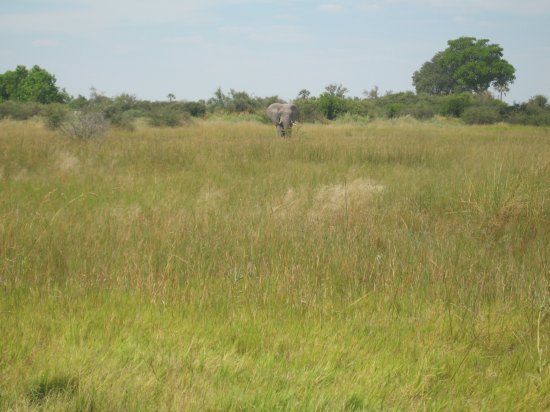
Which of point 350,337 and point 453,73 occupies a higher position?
point 453,73

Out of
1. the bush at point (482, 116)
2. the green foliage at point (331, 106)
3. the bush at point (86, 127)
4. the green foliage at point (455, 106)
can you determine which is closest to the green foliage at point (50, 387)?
the bush at point (86, 127)

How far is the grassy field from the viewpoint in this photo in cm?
244

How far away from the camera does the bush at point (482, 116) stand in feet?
109

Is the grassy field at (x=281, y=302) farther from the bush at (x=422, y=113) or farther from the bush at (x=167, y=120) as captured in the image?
the bush at (x=422, y=113)

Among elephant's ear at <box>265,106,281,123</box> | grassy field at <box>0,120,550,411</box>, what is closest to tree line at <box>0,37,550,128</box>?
elephant's ear at <box>265,106,281,123</box>

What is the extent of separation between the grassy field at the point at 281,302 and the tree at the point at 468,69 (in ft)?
201

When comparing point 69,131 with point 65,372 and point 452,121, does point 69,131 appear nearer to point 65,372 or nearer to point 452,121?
point 65,372

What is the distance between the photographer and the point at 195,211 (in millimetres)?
6266

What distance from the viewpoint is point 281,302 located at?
350cm

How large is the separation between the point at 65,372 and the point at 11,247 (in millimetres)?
2129

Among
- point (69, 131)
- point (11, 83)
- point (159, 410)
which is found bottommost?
point (159, 410)

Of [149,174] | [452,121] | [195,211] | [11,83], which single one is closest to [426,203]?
[195,211]

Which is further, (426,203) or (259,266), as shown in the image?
(426,203)

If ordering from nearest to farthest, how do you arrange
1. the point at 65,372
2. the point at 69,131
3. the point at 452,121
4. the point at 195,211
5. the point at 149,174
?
the point at 65,372, the point at 195,211, the point at 149,174, the point at 69,131, the point at 452,121
